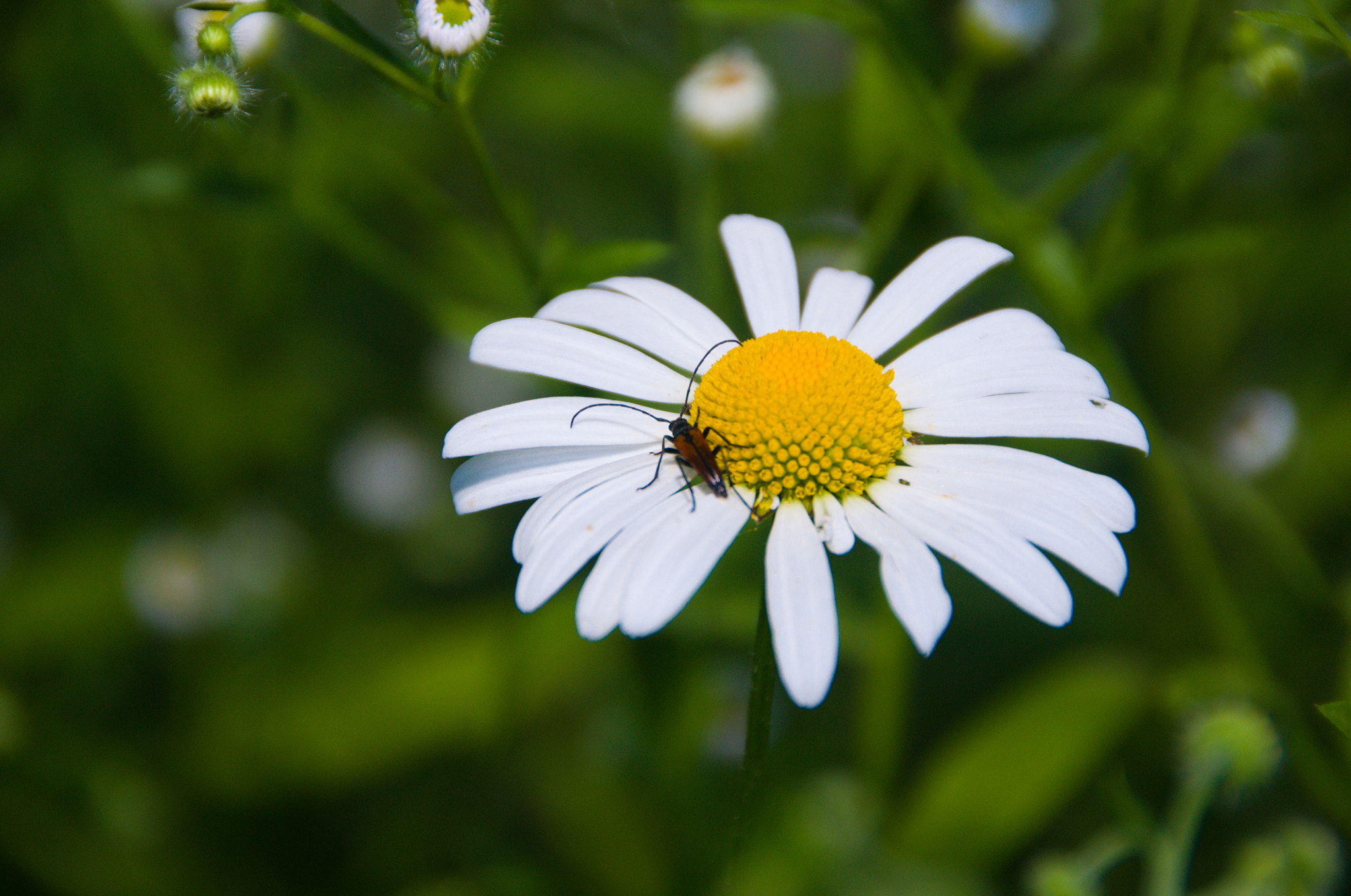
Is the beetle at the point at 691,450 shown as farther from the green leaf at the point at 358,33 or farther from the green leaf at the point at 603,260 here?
the green leaf at the point at 358,33

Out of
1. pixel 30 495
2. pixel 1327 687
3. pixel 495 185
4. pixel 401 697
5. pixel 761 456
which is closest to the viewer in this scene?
pixel 761 456

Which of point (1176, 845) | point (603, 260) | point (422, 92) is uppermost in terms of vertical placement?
point (422, 92)

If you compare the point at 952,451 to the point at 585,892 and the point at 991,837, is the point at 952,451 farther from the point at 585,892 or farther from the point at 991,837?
the point at 585,892

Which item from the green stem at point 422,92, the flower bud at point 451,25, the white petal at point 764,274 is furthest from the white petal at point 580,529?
the flower bud at point 451,25

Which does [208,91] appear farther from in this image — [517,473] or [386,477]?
[386,477]

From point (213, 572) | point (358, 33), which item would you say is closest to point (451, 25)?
point (358, 33)

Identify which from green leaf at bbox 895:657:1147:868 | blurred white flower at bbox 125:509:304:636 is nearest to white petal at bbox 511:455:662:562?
green leaf at bbox 895:657:1147:868

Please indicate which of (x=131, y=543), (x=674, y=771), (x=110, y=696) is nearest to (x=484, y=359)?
(x=674, y=771)
